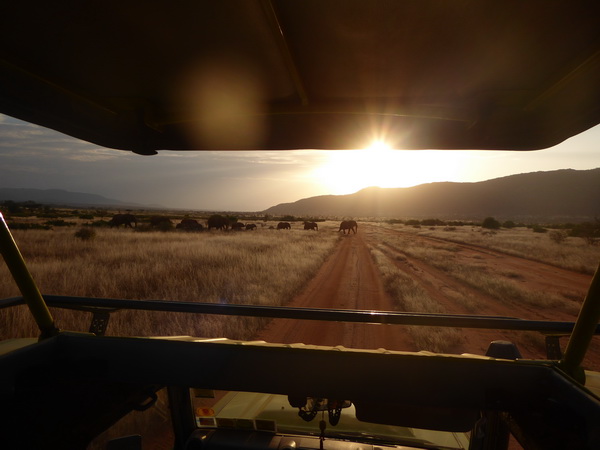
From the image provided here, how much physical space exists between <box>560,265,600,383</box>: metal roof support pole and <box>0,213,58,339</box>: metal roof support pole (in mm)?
2552

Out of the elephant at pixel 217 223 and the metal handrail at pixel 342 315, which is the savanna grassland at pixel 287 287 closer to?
the metal handrail at pixel 342 315

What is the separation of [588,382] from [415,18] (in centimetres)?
176

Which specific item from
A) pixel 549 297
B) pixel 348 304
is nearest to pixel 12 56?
pixel 348 304

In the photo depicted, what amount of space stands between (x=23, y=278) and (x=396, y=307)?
837cm

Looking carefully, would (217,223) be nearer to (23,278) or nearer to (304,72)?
(23,278)

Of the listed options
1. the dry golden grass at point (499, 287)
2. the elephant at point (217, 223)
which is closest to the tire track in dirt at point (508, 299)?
the dry golden grass at point (499, 287)

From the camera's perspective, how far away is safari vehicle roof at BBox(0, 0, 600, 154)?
1.01 m

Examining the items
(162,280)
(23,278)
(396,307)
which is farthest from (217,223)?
(23,278)

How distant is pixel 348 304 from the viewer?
9062mm

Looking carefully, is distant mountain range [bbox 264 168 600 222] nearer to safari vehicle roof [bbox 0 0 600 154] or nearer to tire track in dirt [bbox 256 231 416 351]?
tire track in dirt [bbox 256 231 416 351]

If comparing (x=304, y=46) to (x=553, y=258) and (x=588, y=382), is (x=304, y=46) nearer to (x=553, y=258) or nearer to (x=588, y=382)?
(x=588, y=382)

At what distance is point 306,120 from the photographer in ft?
5.49

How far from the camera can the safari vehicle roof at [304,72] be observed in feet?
3.33

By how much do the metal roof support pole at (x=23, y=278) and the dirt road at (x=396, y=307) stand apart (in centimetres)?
483
